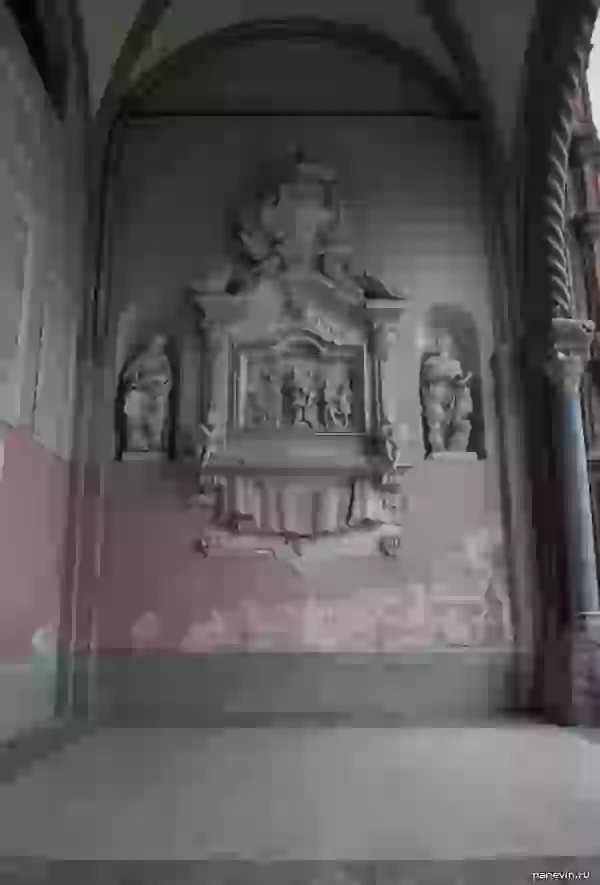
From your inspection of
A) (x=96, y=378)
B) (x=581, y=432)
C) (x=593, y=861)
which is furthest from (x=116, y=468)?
(x=593, y=861)

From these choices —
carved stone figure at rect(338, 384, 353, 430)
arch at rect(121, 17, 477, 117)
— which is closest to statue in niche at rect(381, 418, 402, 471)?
carved stone figure at rect(338, 384, 353, 430)

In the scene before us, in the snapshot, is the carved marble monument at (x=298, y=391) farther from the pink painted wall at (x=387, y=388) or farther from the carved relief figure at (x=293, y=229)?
the pink painted wall at (x=387, y=388)

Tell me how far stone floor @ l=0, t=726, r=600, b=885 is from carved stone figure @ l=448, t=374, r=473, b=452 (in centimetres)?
228

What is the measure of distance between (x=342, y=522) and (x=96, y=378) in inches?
85.8

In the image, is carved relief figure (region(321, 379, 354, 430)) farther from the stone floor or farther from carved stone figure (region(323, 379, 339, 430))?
the stone floor

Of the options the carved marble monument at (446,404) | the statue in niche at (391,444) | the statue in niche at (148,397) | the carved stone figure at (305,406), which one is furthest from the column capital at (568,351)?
the statue in niche at (148,397)

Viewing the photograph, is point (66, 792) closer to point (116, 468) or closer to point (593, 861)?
→ point (593, 861)

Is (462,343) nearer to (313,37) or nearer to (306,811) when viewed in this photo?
(313,37)

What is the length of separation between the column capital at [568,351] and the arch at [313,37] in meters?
2.20

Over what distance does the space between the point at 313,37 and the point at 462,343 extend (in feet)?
9.89

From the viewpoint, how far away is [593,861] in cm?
210

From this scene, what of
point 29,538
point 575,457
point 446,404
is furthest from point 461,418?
point 29,538

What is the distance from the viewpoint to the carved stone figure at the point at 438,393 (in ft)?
18.8

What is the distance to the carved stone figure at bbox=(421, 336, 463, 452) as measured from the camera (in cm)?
574
